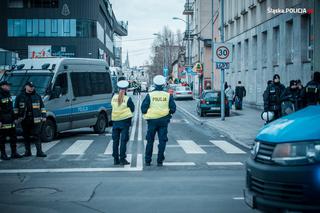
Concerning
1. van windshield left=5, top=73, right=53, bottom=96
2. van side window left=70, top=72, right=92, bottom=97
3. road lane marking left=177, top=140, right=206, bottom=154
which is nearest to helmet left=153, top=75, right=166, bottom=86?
road lane marking left=177, top=140, right=206, bottom=154

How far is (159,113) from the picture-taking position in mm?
11469

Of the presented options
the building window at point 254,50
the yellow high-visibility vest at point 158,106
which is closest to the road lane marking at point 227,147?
the yellow high-visibility vest at point 158,106

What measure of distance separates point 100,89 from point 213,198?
13078 millimetres

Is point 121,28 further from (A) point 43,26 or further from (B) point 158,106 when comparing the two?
(B) point 158,106

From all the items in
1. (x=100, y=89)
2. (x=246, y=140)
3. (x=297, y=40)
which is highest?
(x=297, y=40)

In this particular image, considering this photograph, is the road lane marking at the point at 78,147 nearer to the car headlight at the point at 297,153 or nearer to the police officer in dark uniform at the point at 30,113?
the police officer in dark uniform at the point at 30,113

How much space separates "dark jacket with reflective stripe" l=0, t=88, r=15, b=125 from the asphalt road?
970 mm

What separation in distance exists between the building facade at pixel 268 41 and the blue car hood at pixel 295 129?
1817 centimetres

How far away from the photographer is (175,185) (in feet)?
30.0

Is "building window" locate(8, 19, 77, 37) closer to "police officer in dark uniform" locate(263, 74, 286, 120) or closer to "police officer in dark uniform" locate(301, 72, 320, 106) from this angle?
"police officer in dark uniform" locate(263, 74, 286, 120)

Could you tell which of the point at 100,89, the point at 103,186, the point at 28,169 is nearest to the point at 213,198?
the point at 103,186

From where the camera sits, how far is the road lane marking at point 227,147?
1439 cm

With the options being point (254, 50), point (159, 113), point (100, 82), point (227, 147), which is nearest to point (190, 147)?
point (227, 147)

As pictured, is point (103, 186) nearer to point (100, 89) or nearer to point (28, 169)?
point (28, 169)
